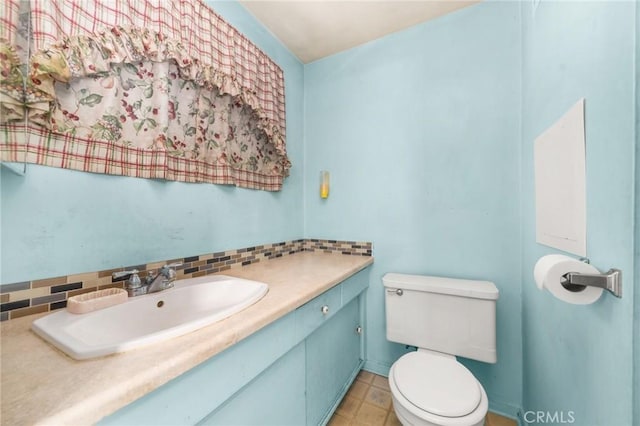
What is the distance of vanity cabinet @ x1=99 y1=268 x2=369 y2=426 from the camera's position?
21.0 inches

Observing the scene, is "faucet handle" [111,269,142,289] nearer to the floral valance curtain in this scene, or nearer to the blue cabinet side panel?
the floral valance curtain

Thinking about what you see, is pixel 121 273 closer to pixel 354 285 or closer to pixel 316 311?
pixel 316 311

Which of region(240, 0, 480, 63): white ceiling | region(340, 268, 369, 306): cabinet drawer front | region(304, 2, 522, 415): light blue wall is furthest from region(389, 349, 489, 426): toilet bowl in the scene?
region(240, 0, 480, 63): white ceiling

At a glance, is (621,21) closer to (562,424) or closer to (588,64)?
(588,64)

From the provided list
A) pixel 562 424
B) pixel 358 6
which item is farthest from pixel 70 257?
pixel 358 6

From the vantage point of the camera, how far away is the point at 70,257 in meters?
0.82

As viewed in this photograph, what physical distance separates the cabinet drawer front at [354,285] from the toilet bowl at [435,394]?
1.33 feet

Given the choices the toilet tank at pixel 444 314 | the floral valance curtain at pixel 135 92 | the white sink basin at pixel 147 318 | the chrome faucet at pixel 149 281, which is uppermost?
the floral valance curtain at pixel 135 92

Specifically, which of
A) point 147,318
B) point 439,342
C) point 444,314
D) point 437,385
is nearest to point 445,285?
point 444,314

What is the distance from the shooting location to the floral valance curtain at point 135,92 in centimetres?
71

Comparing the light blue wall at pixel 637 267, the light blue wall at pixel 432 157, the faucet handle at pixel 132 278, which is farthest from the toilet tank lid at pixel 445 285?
the faucet handle at pixel 132 278

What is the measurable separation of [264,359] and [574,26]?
1.45 m

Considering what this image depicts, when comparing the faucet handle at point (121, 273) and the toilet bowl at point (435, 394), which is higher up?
the faucet handle at point (121, 273)

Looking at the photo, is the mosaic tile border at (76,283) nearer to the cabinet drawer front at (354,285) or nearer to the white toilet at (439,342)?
the cabinet drawer front at (354,285)
